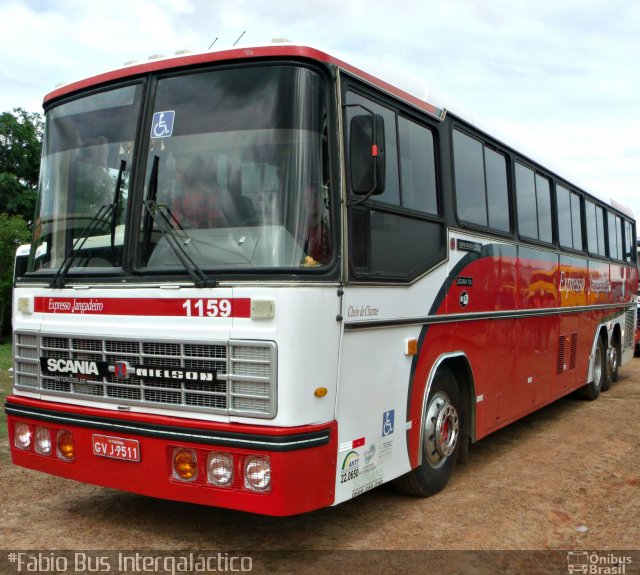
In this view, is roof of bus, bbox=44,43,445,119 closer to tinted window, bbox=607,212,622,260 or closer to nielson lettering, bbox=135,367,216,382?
nielson lettering, bbox=135,367,216,382

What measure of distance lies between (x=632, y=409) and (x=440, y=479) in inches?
214

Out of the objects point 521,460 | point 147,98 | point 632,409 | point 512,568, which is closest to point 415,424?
point 512,568

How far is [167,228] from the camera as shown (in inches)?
176

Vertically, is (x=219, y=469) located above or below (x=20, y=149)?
below

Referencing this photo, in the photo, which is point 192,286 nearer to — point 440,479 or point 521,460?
point 440,479

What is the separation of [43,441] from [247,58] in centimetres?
283

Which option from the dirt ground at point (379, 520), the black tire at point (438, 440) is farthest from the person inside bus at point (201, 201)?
the black tire at point (438, 440)

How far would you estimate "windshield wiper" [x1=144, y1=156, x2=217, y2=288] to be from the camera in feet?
14.1

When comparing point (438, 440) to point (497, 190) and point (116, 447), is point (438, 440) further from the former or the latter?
point (497, 190)

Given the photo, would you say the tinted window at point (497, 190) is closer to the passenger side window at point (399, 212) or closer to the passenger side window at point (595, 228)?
the passenger side window at point (399, 212)

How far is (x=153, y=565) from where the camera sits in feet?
14.3

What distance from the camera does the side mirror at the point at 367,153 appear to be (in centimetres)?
438

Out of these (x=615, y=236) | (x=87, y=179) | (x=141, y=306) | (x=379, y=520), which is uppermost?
(x=615, y=236)

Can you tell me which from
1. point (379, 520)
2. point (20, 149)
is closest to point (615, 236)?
point (379, 520)
